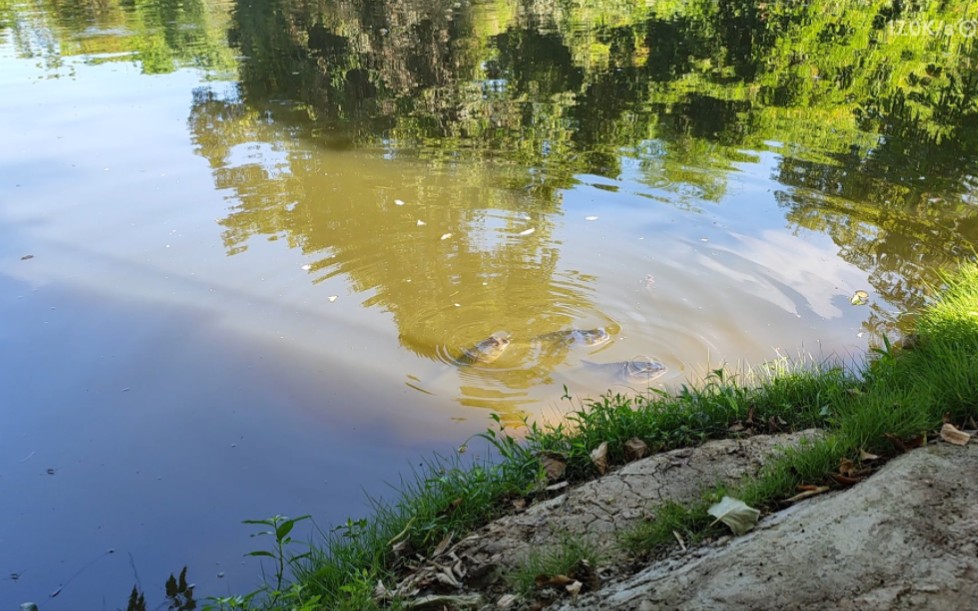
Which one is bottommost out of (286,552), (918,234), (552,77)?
(286,552)

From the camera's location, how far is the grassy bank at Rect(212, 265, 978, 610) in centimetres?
305

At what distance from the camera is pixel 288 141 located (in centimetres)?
962

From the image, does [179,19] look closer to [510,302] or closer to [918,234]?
[510,302]

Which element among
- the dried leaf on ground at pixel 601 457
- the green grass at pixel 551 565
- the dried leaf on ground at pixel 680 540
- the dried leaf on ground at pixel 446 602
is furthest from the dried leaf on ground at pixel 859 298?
the dried leaf on ground at pixel 446 602

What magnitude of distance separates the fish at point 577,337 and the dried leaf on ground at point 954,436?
103 inches

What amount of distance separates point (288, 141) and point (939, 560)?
8.71 metres

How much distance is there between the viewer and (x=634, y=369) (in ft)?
17.0

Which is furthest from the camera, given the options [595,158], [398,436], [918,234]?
[595,158]

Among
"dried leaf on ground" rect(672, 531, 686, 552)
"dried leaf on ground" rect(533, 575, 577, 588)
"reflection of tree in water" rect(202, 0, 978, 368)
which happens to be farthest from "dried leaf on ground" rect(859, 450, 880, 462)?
"reflection of tree in water" rect(202, 0, 978, 368)

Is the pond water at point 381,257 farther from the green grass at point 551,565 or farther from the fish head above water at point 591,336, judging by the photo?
the green grass at point 551,565

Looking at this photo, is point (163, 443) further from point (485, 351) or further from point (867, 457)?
point (867, 457)

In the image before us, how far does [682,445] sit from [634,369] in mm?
1482

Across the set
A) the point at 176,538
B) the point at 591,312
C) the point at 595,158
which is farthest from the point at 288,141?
the point at 176,538

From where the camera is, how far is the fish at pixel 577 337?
18.1 feet
